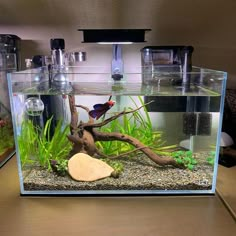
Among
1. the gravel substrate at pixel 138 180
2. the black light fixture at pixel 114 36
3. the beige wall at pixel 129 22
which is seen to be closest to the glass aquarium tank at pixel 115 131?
the gravel substrate at pixel 138 180

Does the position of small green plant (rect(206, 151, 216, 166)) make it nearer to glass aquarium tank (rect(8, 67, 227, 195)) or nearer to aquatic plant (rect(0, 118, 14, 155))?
glass aquarium tank (rect(8, 67, 227, 195))

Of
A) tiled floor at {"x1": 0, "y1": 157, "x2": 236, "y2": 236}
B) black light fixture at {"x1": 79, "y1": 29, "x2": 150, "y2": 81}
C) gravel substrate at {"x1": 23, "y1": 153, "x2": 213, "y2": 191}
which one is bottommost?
tiled floor at {"x1": 0, "y1": 157, "x2": 236, "y2": 236}

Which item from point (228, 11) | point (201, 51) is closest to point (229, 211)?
point (201, 51)

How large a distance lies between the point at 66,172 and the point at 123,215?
0.66 ft

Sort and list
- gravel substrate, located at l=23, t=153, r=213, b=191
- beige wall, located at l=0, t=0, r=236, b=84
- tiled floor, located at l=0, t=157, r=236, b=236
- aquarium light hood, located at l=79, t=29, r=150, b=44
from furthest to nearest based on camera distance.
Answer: beige wall, located at l=0, t=0, r=236, b=84, aquarium light hood, located at l=79, t=29, r=150, b=44, gravel substrate, located at l=23, t=153, r=213, b=191, tiled floor, located at l=0, t=157, r=236, b=236

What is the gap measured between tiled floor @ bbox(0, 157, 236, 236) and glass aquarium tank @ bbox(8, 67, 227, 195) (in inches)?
1.3

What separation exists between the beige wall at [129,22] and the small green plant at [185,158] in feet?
1.42

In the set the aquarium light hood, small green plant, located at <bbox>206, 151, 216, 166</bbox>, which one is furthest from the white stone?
the aquarium light hood

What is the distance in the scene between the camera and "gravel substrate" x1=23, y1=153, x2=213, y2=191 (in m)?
0.71

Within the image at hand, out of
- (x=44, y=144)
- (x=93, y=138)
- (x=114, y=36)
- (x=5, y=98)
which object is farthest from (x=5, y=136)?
(x=114, y=36)

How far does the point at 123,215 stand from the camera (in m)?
0.62

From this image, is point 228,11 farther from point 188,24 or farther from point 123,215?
point 123,215

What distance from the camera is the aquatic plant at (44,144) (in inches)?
30.1

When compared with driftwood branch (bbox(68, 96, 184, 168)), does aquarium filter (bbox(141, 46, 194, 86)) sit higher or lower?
higher
